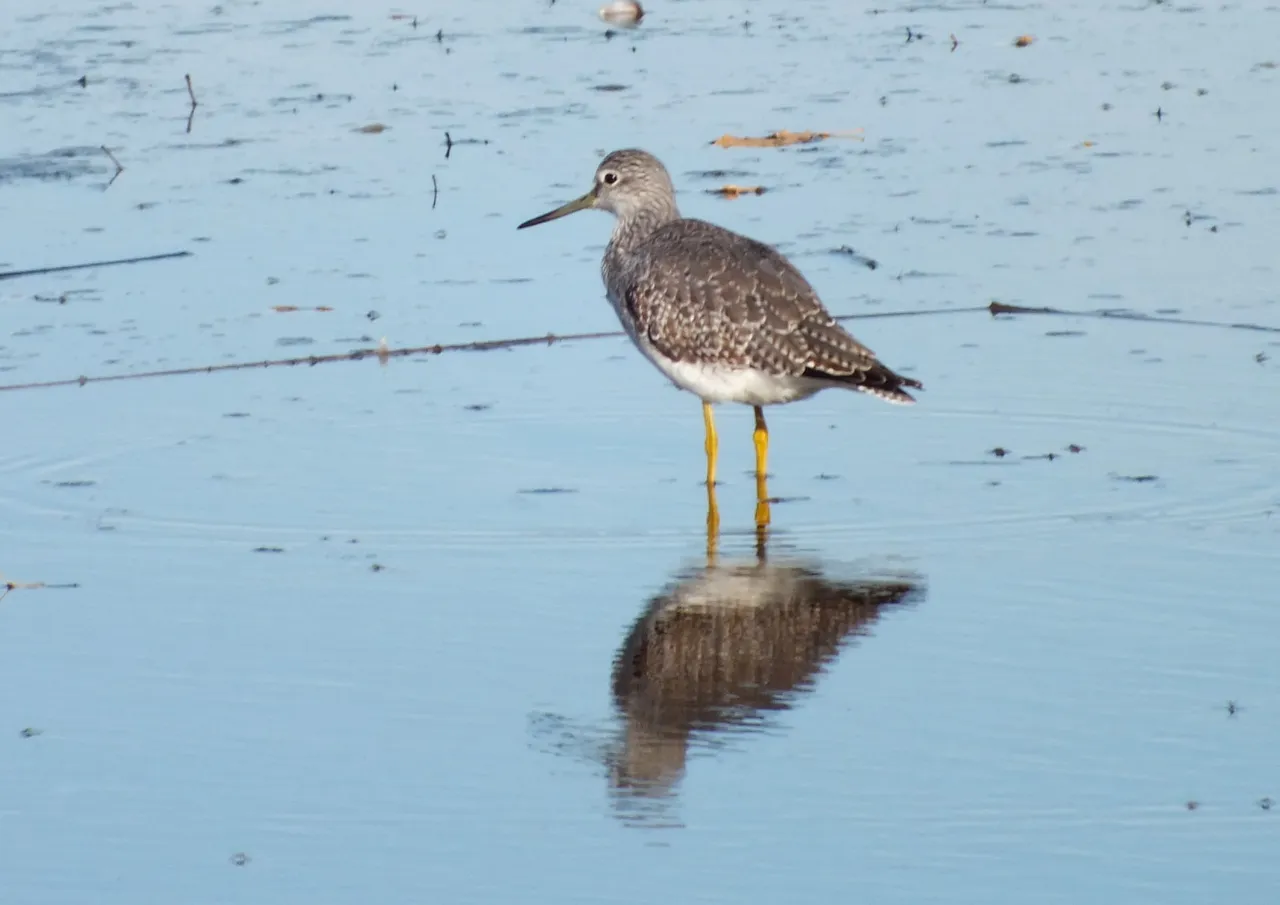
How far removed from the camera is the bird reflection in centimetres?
533

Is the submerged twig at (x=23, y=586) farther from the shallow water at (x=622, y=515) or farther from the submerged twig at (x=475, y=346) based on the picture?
the submerged twig at (x=475, y=346)

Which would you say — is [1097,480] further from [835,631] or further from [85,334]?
[85,334]

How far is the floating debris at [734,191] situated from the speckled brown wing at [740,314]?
272 centimetres

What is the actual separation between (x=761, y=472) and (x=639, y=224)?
5.78 ft

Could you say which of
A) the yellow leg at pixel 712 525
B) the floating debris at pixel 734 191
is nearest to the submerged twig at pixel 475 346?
the yellow leg at pixel 712 525

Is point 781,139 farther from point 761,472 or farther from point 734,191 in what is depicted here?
point 761,472

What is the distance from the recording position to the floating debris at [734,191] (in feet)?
36.7

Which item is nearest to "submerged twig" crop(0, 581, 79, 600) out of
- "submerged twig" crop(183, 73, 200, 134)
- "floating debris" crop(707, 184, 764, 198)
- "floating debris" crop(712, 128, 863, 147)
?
"floating debris" crop(707, 184, 764, 198)

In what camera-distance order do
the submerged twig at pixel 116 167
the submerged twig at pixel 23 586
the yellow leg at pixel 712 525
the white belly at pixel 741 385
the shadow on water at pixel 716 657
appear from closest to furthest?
1. the shadow on water at pixel 716 657
2. the submerged twig at pixel 23 586
3. the yellow leg at pixel 712 525
4. the white belly at pixel 741 385
5. the submerged twig at pixel 116 167

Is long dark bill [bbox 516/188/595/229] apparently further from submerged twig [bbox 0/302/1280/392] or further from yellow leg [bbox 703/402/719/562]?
yellow leg [bbox 703/402/719/562]

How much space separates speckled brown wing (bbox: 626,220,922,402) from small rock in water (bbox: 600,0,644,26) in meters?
7.61

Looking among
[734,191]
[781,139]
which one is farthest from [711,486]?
[781,139]

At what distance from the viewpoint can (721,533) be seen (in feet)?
23.3

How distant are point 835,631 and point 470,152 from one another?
6.64 metres
